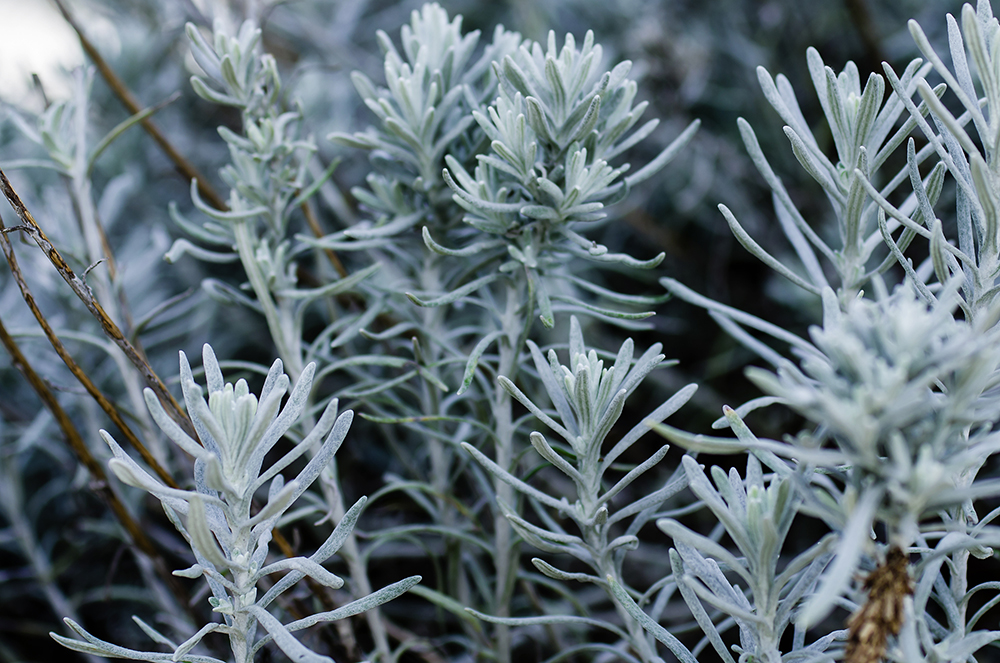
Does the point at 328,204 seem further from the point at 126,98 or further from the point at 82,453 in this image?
the point at 82,453

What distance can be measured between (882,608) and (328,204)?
0.87m

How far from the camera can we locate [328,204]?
104 centimetres

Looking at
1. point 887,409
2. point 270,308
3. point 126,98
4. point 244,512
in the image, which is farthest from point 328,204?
point 887,409

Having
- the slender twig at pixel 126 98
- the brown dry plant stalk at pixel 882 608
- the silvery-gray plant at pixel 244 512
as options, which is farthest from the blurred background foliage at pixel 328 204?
the brown dry plant stalk at pixel 882 608

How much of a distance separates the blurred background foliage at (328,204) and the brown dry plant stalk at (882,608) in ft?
1.86

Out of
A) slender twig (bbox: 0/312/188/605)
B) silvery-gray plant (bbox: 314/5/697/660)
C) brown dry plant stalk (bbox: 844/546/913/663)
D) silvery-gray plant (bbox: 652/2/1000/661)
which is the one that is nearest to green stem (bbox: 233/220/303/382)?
silvery-gray plant (bbox: 314/5/697/660)

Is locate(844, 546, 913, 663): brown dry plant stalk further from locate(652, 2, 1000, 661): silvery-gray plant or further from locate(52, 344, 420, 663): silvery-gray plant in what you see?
locate(52, 344, 420, 663): silvery-gray plant

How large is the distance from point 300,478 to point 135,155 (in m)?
0.96

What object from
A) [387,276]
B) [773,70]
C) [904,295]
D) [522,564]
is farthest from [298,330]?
[773,70]

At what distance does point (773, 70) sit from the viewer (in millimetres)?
1161

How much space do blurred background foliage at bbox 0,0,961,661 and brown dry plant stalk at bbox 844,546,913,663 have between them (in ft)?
1.86

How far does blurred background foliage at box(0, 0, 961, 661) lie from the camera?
35.8 inches

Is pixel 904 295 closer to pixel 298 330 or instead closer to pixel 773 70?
pixel 298 330

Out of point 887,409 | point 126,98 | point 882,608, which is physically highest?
point 126,98
